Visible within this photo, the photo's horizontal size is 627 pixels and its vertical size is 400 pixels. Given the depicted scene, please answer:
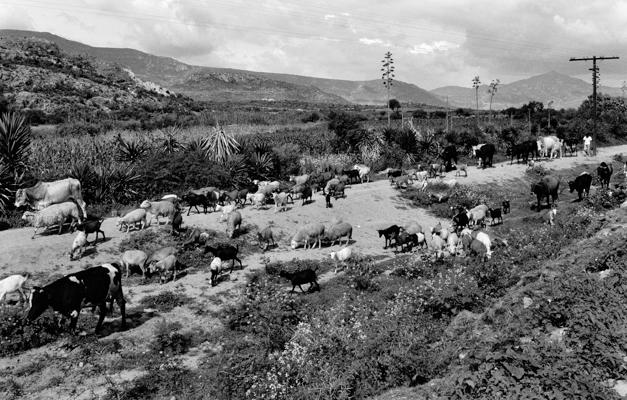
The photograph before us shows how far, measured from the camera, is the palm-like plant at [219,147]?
Result: 29.5 metres

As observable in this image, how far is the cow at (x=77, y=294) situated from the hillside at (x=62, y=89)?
48816 mm

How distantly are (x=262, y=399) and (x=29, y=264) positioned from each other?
11.5m

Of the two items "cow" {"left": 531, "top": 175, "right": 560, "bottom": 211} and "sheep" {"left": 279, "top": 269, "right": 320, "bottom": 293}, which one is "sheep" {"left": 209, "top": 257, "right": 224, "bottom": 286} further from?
"cow" {"left": 531, "top": 175, "right": 560, "bottom": 211}

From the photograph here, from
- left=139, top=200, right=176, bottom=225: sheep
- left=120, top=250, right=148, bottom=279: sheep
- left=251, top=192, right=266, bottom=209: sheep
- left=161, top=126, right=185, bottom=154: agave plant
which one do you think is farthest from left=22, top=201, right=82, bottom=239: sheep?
left=161, top=126, right=185, bottom=154: agave plant

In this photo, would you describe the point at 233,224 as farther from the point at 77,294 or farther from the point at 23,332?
the point at 23,332

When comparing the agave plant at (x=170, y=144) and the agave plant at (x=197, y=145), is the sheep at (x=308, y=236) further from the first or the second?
the agave plant at (x=170, y=144)

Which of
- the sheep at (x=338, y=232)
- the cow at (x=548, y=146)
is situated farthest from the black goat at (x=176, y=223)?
the cow at (x=548, y=146)

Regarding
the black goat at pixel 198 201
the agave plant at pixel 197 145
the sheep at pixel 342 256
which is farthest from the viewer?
the agave plant at pixel 197 145

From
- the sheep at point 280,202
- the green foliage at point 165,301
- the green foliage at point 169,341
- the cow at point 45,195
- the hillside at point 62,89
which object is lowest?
the green foliage at point 169,341

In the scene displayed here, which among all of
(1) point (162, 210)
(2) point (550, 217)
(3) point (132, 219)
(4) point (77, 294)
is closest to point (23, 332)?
(4) point (77, 294)

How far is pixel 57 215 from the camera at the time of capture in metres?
18.2

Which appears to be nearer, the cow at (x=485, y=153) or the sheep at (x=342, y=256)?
the sheep at (x=342, y=256)

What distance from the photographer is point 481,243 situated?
17.0 meters

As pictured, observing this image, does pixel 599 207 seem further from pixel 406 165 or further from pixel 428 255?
pixel 406 165
